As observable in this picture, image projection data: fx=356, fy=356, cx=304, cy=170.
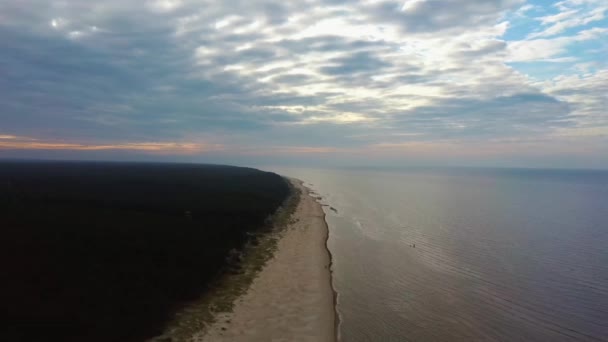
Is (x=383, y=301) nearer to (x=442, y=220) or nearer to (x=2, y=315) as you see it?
(x=2, y=315)

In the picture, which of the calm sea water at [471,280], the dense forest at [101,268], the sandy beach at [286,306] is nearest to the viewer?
the dense forest at [101,268]

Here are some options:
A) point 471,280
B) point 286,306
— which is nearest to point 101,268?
point 286,306

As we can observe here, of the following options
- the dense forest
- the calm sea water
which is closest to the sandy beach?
the calm sea water

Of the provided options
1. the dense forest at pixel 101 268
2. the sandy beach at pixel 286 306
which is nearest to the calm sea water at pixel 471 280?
the sandy beach at pixel 286 306

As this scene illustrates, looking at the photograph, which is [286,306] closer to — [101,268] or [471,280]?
[101,268]

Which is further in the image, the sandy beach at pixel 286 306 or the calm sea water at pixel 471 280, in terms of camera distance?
the calm sea water at pixel 471 280

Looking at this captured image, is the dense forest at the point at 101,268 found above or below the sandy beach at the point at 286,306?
above

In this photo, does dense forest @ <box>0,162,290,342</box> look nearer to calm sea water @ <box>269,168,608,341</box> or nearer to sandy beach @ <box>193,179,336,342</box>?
sandy beach @ <box>193,179,336,342</box>

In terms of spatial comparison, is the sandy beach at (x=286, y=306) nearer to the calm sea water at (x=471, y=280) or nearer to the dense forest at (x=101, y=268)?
the calm sea water at (x=471, y=280)
